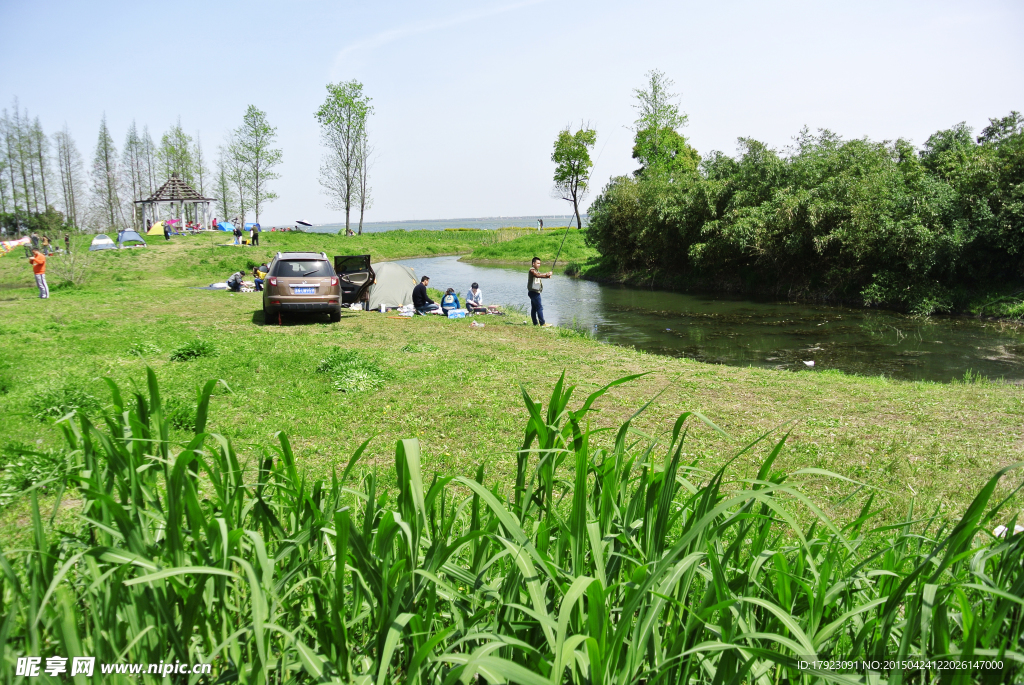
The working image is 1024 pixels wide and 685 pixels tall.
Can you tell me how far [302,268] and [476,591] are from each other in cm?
1453

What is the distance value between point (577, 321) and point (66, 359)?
14.4 m

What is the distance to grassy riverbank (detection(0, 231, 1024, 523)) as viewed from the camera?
5.68 m

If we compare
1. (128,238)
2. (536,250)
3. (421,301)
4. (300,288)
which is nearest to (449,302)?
(421,301)

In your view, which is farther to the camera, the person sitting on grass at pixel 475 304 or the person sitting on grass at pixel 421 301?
the person sitting on grass at pixel 475 304

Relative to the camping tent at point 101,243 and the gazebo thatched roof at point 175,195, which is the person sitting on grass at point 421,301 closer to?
the camping tent at point 101,243

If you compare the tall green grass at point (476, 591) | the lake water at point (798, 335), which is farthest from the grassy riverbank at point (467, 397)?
the lake water at point (798, 335)

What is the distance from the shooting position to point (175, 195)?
159ft

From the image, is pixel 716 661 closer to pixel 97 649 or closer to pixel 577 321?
pixel 97 649

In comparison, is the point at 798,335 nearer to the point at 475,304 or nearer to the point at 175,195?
the point at 475,304

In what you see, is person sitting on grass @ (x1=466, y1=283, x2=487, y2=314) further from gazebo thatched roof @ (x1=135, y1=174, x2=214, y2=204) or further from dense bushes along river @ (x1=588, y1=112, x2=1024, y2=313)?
gazebo thatched roof @ (x1=135, y1=174, x2=214, y2=204)

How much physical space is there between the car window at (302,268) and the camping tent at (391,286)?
407 cm

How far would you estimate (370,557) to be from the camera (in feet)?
6.17

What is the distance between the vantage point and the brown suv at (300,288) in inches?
578

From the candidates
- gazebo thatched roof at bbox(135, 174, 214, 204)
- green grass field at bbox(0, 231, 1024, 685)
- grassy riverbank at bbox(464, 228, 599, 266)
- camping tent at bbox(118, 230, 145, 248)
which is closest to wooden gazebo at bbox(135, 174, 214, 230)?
gazebo thatched roof at bbox(135, 174, 214, 204)
